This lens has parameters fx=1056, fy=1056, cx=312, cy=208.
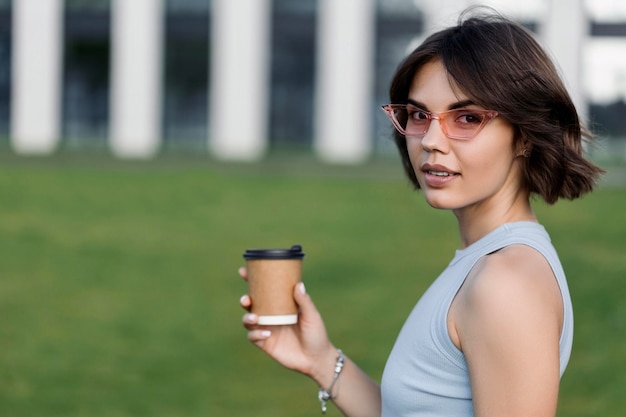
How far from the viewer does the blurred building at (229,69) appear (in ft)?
110

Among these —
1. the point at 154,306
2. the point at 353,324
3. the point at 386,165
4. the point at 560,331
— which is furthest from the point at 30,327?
the point at 386,165

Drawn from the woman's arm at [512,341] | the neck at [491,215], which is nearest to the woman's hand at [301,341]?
the neck at [491,215]

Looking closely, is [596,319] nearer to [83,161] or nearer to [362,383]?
[362,383]

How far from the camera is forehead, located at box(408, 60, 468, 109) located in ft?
7.19

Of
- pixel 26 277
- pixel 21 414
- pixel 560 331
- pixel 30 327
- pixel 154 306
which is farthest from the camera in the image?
pixel 26 277

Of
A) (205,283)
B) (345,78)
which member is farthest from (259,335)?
(345,78)

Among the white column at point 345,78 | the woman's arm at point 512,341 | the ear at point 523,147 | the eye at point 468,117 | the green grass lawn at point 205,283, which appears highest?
the white column at point 345,78

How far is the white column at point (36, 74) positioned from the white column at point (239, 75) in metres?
5.10

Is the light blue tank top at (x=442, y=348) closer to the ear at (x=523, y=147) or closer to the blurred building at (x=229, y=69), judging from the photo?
the ear at (x=523, y=147)

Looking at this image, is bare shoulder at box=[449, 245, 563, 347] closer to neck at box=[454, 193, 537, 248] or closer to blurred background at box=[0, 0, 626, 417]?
neck at box=[454, 193, 537, 248]

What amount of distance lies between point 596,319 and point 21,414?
4.96 meters

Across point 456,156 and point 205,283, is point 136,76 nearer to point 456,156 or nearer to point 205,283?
point 205,283

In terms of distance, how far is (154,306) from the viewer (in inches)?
393

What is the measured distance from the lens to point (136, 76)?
3391cm
